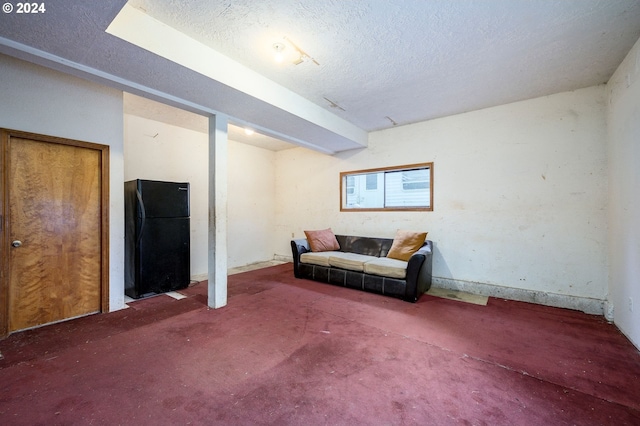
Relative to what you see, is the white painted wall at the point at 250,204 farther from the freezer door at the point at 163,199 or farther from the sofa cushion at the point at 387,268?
the sofa cushion at the point at 387,268

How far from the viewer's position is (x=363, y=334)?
102 inches

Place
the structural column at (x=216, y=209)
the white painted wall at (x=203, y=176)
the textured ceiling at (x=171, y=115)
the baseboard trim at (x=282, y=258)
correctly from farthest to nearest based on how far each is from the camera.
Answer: the baseboard trim at (x=282, y=258), the white painted wall at (x=203, y=176), the textured ceiling at (x=171, y=115), the structural column at (x=216, y=209)

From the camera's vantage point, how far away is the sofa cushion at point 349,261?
402cm

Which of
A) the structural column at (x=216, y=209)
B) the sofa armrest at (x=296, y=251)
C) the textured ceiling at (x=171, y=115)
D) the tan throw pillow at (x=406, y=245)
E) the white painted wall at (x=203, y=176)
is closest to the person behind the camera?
the structural column at (x=216, y=209)

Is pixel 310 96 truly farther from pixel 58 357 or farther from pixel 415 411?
pixel 58 357

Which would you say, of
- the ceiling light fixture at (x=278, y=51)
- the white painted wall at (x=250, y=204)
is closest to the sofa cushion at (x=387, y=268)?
the ceiling light fixture at (x=278, y=51)

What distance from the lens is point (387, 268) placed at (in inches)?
145

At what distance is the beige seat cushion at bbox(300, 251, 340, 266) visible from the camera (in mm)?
4424

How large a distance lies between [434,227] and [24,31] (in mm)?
4879

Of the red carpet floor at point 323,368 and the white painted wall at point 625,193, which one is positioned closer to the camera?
the red carpet floor at point 323,368

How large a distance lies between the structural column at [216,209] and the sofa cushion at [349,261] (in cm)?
179

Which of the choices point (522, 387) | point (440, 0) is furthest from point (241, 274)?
point (440, 0)

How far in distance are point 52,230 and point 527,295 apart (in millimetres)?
5815

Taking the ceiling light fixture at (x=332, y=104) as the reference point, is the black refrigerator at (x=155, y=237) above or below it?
below
